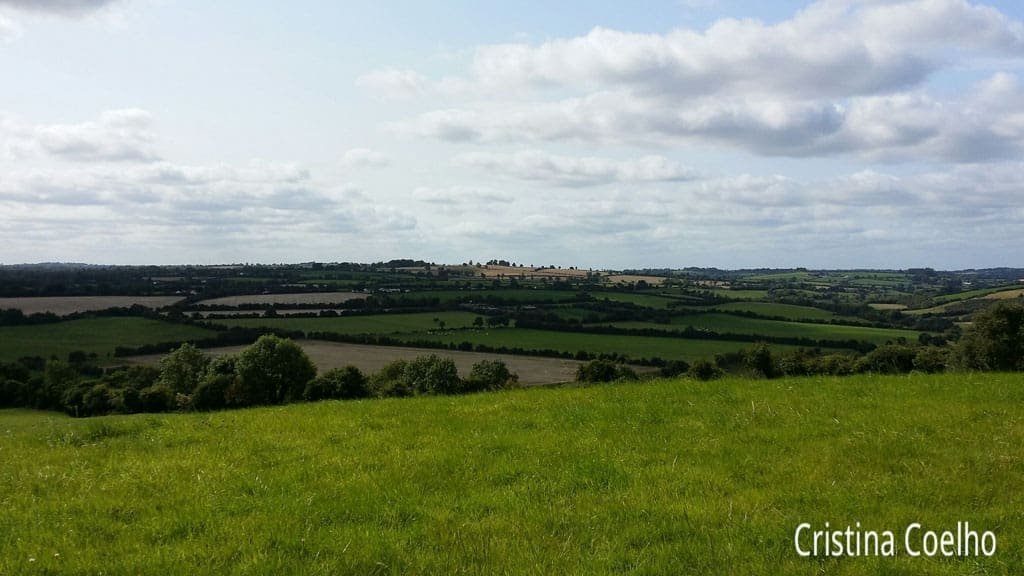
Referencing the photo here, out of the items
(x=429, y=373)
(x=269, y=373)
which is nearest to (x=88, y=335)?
(x=269, y=373)

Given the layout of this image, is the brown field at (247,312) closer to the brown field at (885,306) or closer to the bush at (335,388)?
the bush at (335,388)

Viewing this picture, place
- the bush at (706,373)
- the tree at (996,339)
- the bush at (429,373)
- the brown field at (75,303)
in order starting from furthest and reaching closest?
the brown field at (75,303) < the bush at (429,373) < the tree at (996,339) < the bush at (706,373)

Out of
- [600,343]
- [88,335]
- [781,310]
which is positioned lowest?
[600,343]

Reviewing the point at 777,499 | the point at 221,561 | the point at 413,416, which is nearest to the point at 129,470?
the point at 221,561

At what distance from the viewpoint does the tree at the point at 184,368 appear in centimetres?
6994

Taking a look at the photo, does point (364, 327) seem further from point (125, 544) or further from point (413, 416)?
point (125, 544)

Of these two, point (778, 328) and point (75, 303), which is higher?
point (75, 303)

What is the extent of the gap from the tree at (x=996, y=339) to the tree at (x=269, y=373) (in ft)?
156

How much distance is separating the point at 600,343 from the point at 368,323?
138 ft

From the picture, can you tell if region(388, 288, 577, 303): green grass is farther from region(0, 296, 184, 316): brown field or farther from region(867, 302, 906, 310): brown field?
region(867, 302, 906, 310): brown field

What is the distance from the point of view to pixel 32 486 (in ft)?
35.1

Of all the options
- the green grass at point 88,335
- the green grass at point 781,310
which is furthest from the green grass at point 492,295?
the green grass at point 88,335

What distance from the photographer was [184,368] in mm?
72000

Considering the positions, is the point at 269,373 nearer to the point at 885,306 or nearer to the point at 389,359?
the point at 389,359
